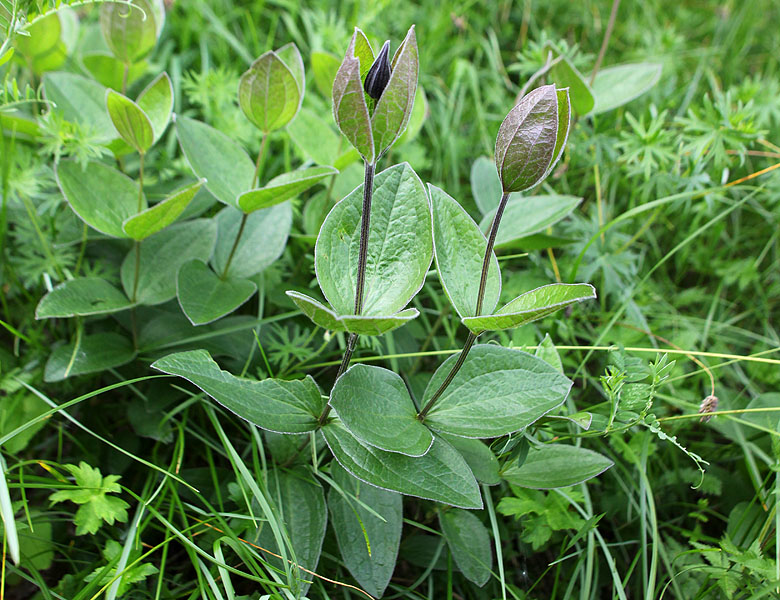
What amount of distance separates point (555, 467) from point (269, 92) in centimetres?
85

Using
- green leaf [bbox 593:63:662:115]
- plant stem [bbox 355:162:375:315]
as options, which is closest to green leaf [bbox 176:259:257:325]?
plant stem [bbox 355:162:375:315]

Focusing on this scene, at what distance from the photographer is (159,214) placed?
1067mm

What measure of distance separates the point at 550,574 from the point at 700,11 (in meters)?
2.42

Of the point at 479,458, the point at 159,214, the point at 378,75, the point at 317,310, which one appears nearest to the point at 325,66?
the point at 159,214

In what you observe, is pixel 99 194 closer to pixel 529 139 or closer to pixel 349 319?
pixel 349 319

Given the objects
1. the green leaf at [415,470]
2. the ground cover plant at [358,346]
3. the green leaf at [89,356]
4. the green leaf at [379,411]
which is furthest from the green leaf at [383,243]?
the green leaf at [89,356]

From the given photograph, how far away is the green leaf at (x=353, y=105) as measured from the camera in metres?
0.69

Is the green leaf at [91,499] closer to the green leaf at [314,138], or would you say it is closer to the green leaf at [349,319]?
the green leaf at [349,319]

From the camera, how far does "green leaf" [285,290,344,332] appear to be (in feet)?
2.45

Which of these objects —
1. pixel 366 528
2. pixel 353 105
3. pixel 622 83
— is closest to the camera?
pixel 353 105

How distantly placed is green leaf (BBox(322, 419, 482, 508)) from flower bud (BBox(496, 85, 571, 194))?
0.43m

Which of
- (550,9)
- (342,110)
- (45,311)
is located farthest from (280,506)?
(550,9)

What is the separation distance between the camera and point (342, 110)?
2.35 ft

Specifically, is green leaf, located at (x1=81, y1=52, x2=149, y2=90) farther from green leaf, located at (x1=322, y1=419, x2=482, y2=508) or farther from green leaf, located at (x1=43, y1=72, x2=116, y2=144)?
green leaf, located at (x1=322, y1=419, x2=482, y2=508)
